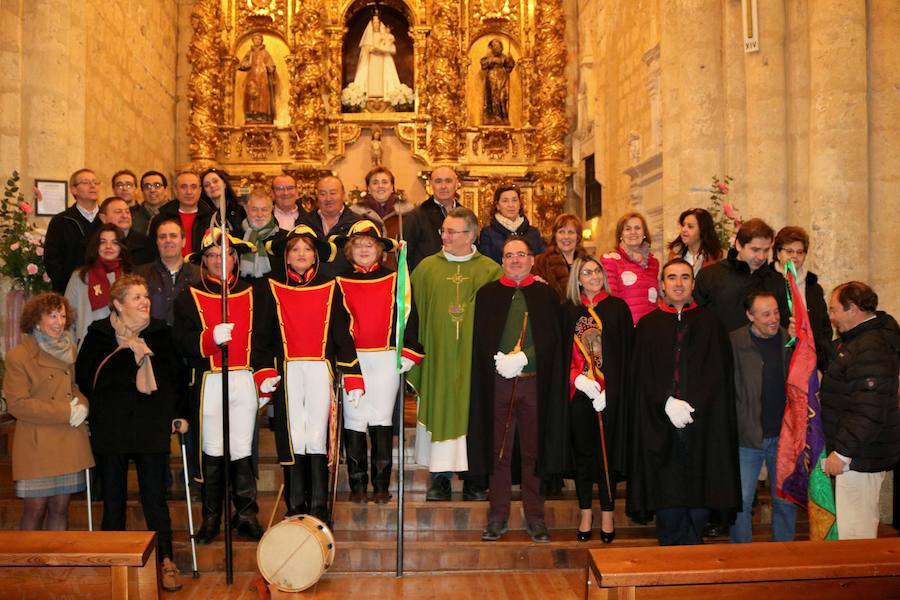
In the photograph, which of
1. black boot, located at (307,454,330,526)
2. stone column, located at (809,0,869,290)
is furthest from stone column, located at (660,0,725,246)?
black boot, located at (307,454,330,526)

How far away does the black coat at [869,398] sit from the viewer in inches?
184

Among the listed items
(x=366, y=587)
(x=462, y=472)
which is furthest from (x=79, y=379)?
(x=462, y=472)

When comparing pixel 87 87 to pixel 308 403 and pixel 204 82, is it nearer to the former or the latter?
pixel 204 82

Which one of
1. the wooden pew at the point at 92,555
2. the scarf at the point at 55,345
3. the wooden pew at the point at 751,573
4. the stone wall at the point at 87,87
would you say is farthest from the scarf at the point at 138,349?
the stone wall at the point at 87,87

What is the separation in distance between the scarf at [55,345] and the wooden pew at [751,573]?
3301 millimetres

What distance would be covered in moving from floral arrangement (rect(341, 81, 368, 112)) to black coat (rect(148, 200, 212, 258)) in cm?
785

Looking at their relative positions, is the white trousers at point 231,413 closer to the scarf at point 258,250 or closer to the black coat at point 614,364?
the scarf at point 258,250

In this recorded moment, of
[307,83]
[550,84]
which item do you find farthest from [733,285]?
[307,83]

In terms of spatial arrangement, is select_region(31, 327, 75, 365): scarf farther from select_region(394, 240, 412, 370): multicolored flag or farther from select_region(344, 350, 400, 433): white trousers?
select_region(394, 240, 412, 370): multicolored flag

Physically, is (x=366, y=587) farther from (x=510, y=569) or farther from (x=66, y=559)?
(x=66, y=559)

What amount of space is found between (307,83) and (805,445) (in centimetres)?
1100

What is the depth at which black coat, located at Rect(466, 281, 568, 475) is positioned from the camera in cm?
566

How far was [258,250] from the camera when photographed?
6.52 meters

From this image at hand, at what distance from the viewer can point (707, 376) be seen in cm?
528
